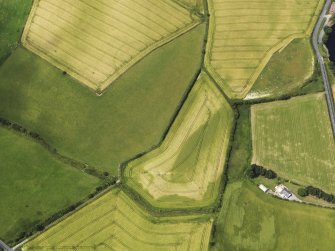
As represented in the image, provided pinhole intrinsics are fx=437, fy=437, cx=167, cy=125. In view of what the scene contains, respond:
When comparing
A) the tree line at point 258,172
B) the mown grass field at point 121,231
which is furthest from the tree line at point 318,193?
the mown grass field at point 121,231

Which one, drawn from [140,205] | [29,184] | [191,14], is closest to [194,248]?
[140,205]

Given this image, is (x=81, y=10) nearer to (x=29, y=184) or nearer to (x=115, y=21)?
(x=115, y=21)

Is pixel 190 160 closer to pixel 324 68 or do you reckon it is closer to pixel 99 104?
pixel 99 104

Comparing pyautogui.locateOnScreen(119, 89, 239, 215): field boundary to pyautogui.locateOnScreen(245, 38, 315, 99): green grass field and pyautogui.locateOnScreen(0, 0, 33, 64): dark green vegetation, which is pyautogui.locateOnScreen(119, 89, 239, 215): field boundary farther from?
pyautogui.locateOnScreen(0, 0, 33, 64): dark green vegetation

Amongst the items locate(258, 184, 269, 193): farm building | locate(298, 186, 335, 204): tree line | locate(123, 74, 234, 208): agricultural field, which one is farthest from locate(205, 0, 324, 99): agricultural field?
locate(298, 186, 335, 204): tree line

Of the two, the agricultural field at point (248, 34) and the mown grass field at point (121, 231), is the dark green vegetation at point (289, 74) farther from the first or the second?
the mown grass field at point (121, 231)

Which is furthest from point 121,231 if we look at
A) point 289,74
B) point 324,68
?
point 324,68
